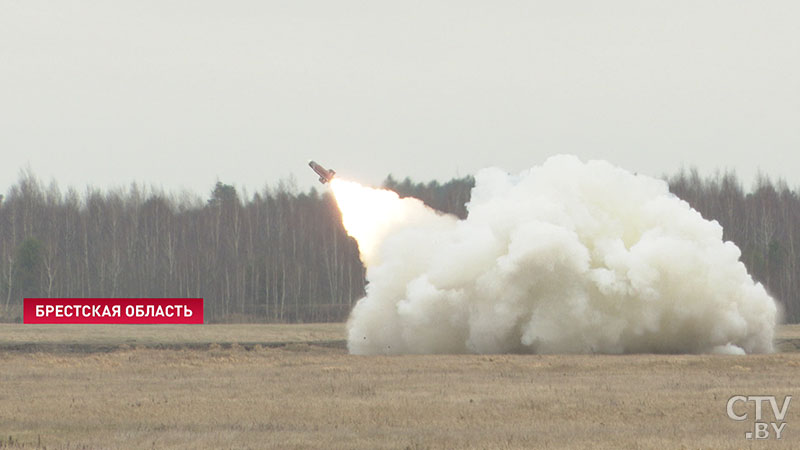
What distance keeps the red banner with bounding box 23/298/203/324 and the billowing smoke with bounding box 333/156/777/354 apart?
34.1m

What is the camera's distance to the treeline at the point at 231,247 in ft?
348

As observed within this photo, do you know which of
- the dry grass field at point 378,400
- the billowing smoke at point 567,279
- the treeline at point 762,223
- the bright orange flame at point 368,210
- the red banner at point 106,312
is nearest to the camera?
the dry grass field at point 378,400

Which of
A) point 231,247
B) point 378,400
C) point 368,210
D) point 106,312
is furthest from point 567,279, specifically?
point 231,247

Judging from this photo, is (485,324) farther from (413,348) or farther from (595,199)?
(595,199)

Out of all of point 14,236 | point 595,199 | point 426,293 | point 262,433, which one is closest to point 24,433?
point 262,433

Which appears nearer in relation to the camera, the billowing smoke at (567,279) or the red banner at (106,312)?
the billowing smoke at (567,279)

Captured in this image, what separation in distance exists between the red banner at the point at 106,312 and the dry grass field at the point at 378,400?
33.3 m

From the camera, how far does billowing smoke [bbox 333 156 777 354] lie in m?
50.7

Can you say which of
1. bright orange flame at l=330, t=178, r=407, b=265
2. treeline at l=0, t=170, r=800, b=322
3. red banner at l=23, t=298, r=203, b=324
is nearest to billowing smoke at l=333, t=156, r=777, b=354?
bright orange flame at l=330, t=178, r=407, b=265

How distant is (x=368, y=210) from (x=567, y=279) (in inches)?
474

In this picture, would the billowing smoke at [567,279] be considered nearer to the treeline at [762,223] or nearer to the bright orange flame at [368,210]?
the bright orange flame at [368,210]

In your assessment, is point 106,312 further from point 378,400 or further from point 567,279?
point 378,400

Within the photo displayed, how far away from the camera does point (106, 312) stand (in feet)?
289

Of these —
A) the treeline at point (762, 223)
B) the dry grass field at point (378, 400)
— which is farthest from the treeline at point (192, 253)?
the dry grass field at point (378, 400)
